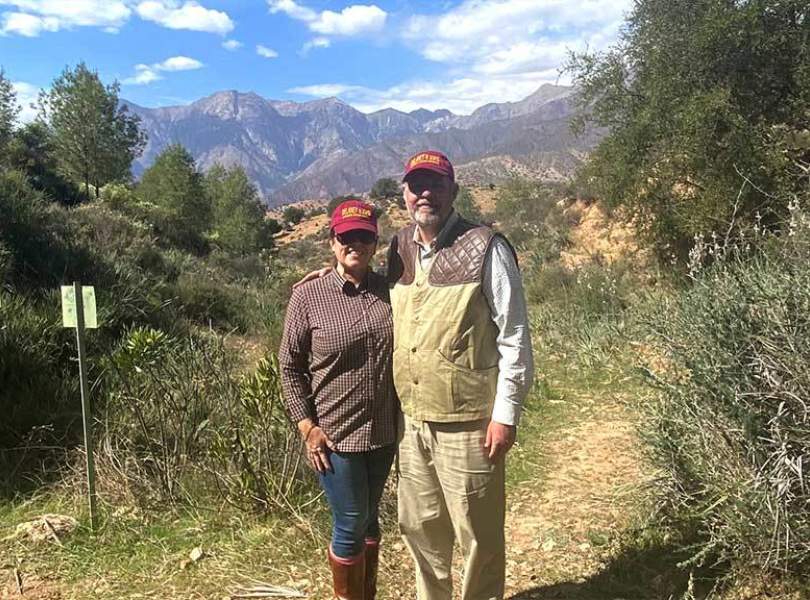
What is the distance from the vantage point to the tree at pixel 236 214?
31.9 metres

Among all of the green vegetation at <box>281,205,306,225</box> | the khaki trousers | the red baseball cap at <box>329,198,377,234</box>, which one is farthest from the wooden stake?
the green vegetation at <box>281,205,306,225</box>

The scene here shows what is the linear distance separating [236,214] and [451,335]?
107 feet

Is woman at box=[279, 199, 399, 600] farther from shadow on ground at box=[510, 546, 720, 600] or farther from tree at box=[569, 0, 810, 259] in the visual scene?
tree at box=[569, 0, 810, 259]

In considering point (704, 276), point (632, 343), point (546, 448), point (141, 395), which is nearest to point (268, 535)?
point (141, 395)

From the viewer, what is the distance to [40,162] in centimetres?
2431

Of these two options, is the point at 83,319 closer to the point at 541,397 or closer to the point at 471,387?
the point at 471,387

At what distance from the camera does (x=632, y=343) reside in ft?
21.3

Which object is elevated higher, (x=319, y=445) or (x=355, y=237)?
(x=355, y=237)

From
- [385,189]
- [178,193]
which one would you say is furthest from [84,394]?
[385,189]

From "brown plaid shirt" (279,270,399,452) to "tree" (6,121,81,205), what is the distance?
51.8 ft

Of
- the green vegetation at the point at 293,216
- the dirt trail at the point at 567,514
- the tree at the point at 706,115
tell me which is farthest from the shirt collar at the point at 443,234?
the green vegetation at the point at 293,216

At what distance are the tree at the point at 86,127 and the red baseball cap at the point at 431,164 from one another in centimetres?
2911

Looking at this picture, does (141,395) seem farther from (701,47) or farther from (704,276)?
(701,47)

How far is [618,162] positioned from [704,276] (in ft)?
36.9
